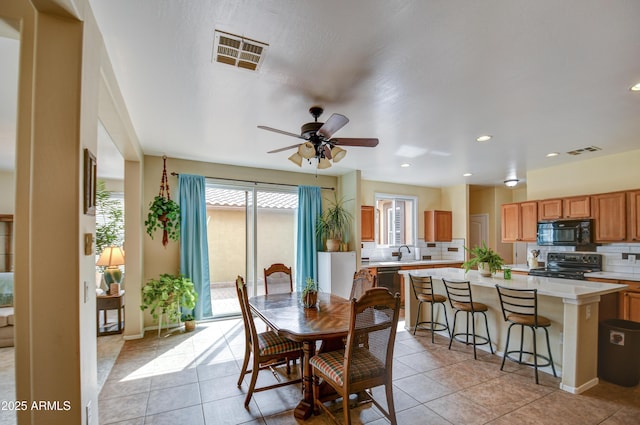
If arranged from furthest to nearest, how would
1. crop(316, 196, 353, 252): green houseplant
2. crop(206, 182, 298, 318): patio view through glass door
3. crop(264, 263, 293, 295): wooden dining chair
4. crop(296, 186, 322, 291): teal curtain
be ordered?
1. crop(316, 196, 353, 252): green houseplant
2. crop(296, 186, 322, 291): teal curtain
3. crop(206, 182, 298, 318): patio view through glass door
4. crop(264, 263, 293, 295): wooden dining chair

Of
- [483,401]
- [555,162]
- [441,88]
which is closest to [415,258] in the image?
[555,162]

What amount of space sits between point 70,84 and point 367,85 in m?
1.98

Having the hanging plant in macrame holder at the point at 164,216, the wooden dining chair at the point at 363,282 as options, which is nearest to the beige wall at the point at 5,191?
the hanging plant in macrame holder at the point at 164,216

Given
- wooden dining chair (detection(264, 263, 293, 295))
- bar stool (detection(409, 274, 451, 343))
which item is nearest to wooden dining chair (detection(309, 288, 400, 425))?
wooden dining chair (detection(264, 263, 293, 295))

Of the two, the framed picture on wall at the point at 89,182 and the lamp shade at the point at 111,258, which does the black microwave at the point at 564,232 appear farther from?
the lamp shade at the point at 111,258

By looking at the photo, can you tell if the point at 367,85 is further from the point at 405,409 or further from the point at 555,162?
the point at 555,162

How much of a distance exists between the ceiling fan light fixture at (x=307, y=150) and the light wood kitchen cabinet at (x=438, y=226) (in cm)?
521

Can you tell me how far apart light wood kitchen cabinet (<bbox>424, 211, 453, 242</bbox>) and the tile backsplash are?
0.23 m

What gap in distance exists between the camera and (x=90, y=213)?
5.60 ft

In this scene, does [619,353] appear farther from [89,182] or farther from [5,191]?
[5,191]

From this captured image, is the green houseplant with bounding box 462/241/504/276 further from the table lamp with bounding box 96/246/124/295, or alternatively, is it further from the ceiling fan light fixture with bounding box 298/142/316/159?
the table lamp with bounding box 96/246/124/295

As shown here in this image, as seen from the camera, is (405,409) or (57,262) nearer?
(57,262)

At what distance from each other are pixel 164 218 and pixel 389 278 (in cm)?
436

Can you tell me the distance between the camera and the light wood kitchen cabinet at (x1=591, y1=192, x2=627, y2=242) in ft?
14.5
